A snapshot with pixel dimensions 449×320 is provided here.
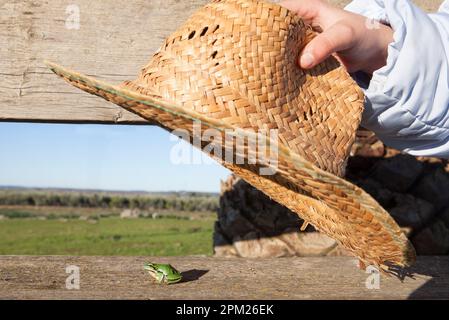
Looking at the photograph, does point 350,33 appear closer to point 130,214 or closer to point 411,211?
point 411,211

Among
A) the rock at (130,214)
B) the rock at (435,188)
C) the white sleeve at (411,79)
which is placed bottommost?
Result: the rock at (130,214)

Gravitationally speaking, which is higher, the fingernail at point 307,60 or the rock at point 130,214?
the fingernail at point 307,60

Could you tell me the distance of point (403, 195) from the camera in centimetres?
309

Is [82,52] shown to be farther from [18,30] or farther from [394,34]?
[394,34]

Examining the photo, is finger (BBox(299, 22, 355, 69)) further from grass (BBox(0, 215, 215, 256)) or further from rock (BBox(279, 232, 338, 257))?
grass (BBox(0, 215, 215, 256))

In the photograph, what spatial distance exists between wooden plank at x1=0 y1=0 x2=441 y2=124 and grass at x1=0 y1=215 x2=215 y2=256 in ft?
33.8

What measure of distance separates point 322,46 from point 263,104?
241mm

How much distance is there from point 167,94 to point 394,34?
2.47ft

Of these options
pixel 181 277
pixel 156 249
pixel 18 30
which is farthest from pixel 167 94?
pixel 156 249

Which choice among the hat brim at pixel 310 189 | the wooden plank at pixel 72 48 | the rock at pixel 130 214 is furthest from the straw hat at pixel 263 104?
the rock at pixel 130 214

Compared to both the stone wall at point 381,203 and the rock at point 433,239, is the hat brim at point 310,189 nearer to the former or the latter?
the stone wall at point 381,203

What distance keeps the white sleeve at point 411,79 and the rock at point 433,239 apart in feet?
5.14

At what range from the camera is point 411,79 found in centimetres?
139

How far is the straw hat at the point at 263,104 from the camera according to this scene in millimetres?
945
